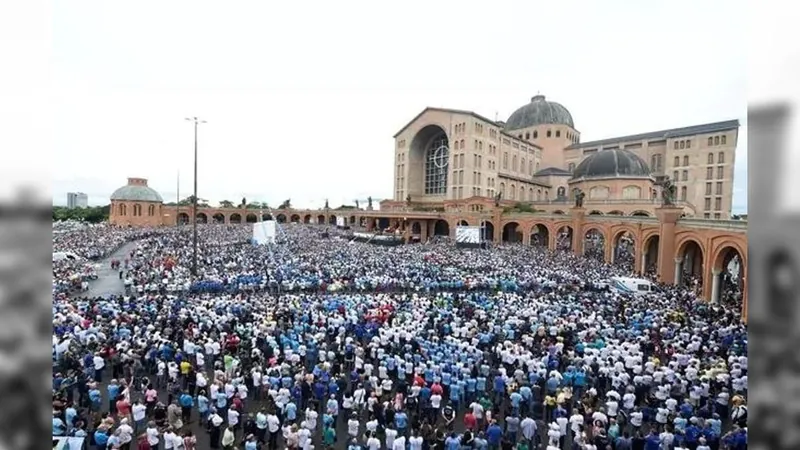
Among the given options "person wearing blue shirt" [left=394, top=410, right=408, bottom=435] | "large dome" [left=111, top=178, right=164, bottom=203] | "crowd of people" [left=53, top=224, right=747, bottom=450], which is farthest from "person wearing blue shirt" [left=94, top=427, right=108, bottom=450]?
"large dome" [left=111, top=178, right=164, bottom=203]

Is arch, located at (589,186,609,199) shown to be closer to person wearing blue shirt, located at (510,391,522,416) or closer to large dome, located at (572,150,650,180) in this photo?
large dome, located at (572,150,650,180)

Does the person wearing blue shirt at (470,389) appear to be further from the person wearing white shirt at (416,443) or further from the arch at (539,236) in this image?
the arch at (539,236)

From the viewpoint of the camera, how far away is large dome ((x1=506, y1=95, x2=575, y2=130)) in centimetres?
7631

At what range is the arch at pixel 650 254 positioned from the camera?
31.2 meters

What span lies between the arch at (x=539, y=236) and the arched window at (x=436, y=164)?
16679 millimetres

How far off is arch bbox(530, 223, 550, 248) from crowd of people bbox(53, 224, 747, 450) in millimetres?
30802

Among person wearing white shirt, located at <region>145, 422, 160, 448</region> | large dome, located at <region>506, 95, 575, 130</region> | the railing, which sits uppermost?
large dome, located at <region>506, 95, 575, 130</region>

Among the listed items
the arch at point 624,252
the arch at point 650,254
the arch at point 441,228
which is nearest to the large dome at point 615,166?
the arch at point 624,252

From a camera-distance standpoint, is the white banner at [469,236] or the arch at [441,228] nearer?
the white banner at [469,236]

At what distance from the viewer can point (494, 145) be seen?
6475cm

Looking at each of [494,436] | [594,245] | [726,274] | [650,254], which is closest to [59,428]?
[494,436]

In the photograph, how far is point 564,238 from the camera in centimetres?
4706

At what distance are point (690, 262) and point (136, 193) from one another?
71.9 metres
